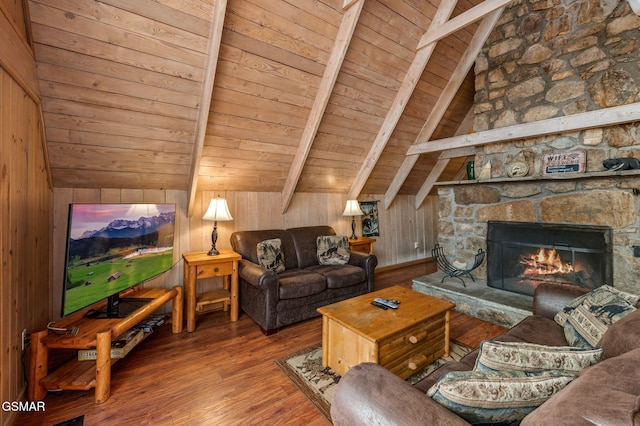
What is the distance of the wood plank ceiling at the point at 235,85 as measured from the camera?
1.90 metres

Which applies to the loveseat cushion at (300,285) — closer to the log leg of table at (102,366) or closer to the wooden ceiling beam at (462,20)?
the log leg of table at (102,366)

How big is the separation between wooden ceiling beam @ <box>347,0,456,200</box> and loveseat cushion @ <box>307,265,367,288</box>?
Result: 147 cm

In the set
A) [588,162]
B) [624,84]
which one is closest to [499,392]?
[588,162]

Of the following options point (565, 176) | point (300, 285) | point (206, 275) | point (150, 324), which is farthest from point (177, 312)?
point (565, 176)

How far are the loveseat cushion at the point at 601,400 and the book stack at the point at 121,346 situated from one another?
7.62 feet

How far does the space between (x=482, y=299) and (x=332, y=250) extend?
68.4 inches

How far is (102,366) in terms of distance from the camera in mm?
1725

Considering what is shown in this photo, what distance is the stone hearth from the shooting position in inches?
106

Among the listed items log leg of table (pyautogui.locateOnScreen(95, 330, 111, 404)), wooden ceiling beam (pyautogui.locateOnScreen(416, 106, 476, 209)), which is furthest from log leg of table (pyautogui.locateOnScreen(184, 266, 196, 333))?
wooden ceiling beam (pyautogui.locateOnScreen(416, 106, 476, 209))

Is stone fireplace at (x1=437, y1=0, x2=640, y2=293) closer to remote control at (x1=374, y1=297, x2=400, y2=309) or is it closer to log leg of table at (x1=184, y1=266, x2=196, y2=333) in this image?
remote control at (x1=374, y1=297, x2=400, y2=309)

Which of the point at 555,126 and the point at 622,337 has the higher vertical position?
the point at 555,126

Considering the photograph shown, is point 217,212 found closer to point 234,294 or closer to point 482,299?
point 234,294

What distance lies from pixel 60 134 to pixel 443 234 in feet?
14.2

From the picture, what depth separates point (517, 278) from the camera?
315 centimetres
